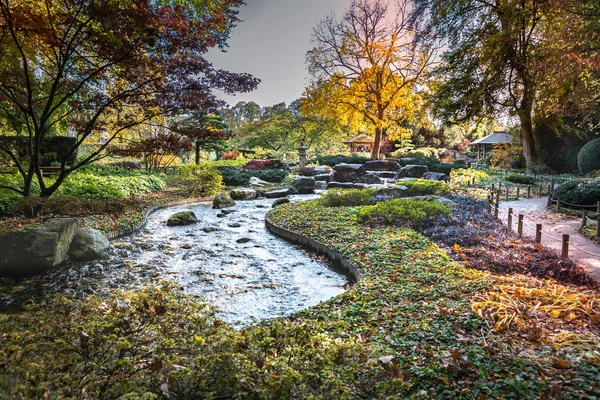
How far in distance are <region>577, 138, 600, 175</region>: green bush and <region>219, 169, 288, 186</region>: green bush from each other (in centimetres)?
1587

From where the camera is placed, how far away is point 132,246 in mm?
7438

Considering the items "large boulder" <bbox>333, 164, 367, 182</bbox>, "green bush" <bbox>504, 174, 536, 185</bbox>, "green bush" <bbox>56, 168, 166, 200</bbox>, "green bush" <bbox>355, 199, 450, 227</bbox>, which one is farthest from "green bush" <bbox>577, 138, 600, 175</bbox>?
"green bush" <bbox>56, 168, 166, 200</bbox>

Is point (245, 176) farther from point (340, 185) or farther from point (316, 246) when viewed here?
point (316, 246)

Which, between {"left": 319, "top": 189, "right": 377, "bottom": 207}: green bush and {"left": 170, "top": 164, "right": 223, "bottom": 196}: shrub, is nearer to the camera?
{"left": 319, "top": 189, "right": 377, "bottom": 207}: green bush

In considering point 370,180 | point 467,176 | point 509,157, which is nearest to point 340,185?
point 370,180

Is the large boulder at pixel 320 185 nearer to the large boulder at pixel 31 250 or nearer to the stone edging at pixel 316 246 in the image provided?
the stone edging at pixel 316 246

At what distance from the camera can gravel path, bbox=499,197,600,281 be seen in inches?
223

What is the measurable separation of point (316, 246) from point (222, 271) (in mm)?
2131

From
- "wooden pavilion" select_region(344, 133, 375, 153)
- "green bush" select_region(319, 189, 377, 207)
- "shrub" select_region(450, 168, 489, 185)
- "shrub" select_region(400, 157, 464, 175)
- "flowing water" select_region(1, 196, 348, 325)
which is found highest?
"wooden pavilion" select_region(344, 133, 375, 153)

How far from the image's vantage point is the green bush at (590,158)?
1644cm

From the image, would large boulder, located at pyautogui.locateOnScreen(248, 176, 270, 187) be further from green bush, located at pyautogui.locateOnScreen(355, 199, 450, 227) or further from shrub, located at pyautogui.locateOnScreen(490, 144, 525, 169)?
shrub, located at pyautogui.locateOnScreen(490, 144, 525, 169)

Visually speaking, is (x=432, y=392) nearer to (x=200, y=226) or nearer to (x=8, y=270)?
(x=8, y=270)

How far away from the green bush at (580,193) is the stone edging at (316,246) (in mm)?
7994

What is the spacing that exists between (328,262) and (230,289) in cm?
211
